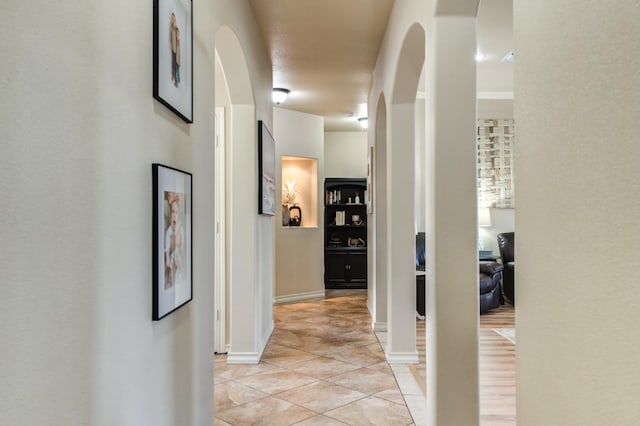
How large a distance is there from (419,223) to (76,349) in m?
5.97

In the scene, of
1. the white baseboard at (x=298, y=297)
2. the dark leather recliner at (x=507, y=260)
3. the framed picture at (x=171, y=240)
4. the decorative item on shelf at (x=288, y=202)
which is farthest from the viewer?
the decorative item on shelf at (x=288, y=202)

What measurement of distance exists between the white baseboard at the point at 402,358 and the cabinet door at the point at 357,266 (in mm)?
3981

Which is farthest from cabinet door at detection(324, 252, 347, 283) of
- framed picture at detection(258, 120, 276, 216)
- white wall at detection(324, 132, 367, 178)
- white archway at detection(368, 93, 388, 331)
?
framed picture at detection(258, 120, 276, 216)

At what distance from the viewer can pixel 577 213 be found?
851 mm

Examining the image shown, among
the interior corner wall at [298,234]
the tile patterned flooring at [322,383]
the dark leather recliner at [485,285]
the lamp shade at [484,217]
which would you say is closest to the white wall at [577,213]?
the tile patterned flooring at [322,383]

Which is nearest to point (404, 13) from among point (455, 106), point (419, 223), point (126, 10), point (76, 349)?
point (455, 106)

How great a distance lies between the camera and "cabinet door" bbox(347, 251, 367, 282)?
7.67 m

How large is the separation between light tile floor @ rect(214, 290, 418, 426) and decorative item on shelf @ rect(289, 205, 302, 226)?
2.32 m

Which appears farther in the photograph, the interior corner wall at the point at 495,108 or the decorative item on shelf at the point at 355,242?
the decorative item on shelf at the point at 355,242

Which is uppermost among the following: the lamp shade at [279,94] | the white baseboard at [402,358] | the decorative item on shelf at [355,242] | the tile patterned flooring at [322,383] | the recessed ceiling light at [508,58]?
the recessed ceiling light at [508,58]

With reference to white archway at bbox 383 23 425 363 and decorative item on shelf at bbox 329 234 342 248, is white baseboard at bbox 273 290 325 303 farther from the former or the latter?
white archway at bbox 383 23 425 363

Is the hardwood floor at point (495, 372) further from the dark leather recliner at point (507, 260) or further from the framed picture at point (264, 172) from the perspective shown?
the framed picture at point (264, 172)

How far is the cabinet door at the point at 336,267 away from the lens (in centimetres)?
766

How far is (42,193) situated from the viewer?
858 millimetres
